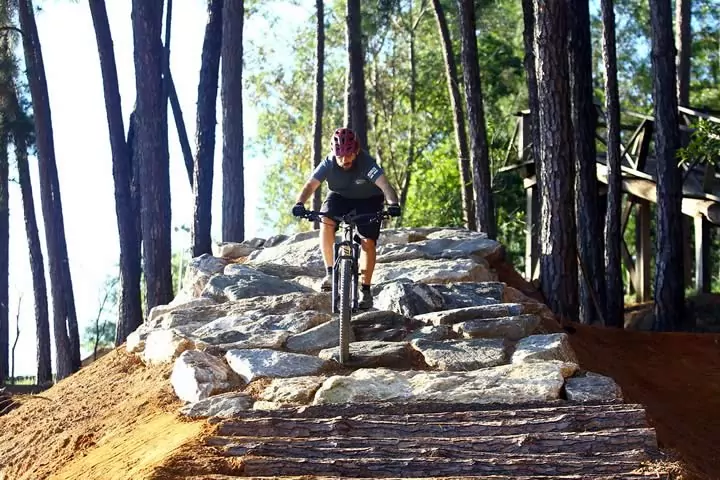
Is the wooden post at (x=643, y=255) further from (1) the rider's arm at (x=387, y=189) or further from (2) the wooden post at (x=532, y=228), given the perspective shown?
(1) the rider's arm at (x=387, y=189)

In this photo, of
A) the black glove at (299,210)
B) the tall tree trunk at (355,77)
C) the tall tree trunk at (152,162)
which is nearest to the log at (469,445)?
the black glove at (299,210)

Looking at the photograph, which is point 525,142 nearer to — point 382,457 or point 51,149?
point 51,149

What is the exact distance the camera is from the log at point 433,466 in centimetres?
674

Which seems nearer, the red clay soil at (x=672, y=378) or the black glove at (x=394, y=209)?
the red clay soil at (x=672, y=378)

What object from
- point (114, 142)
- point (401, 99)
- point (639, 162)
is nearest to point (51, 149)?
point (114, 142)

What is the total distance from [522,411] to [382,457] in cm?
111

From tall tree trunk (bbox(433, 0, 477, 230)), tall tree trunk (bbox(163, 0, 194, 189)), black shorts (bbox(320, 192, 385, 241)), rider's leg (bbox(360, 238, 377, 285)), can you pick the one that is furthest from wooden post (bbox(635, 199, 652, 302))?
black shorts (bbox(320, 192, 385, 241))

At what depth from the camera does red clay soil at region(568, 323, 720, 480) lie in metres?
8.25

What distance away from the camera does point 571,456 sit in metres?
6.88

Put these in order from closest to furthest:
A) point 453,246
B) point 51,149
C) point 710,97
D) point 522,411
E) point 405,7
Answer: point 522,411
point 453,246
point 51,149
point 710,97
point 405,7

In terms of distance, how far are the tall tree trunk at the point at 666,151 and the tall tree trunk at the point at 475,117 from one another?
3.34 meters

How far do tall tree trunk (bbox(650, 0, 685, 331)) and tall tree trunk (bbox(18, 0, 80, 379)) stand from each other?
9931mm

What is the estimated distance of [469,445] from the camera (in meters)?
7.09

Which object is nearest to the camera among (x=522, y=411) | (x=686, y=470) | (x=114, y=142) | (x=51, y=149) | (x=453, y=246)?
(x=686, y=470)
